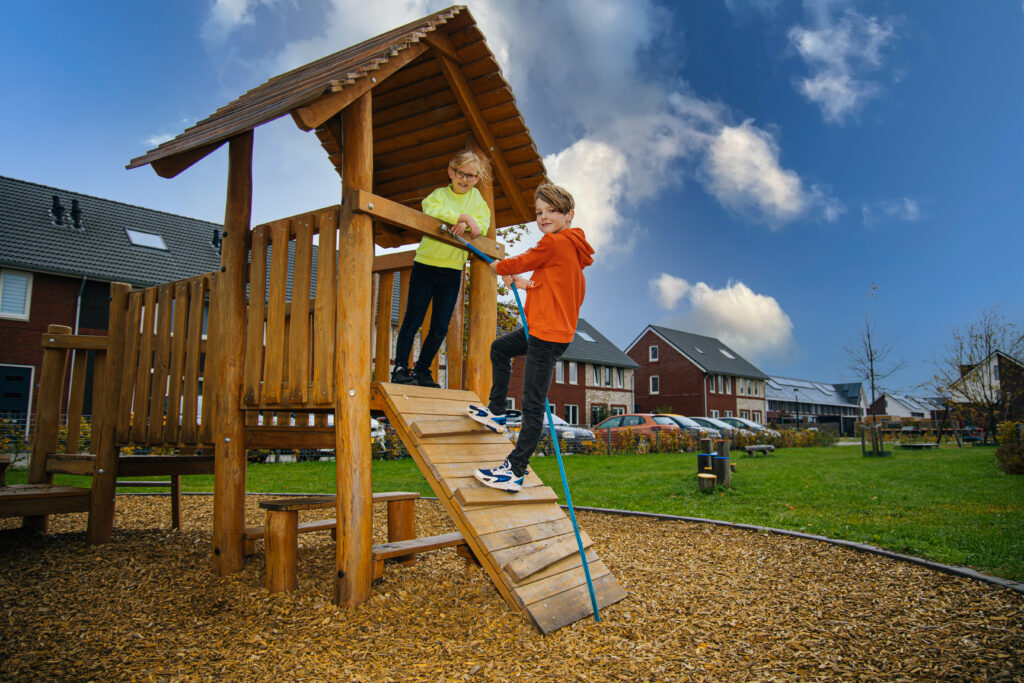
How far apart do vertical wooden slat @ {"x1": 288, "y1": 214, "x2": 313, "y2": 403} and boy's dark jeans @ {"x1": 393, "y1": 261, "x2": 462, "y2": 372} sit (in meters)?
0.74

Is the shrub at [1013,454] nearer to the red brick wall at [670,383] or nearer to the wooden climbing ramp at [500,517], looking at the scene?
the wooden climbing ramp at [500,517]

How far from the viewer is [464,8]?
552cm

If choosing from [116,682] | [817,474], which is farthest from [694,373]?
[116,682]

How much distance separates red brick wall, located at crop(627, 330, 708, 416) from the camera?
48.4 m

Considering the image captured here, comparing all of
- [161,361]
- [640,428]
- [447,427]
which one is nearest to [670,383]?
[640,428]

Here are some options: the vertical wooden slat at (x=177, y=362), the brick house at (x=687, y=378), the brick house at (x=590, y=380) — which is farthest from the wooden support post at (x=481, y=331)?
the brick house at (x=687, y=378)

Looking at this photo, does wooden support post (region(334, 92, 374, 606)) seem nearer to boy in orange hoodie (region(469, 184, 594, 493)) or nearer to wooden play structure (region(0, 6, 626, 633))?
wooden play structure (region(0, 6, 626, 633))

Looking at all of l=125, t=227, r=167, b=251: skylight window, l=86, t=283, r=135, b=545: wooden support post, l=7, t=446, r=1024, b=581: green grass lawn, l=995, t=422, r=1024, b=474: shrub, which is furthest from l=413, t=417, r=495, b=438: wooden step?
l=125, t=227, r=167, b=251: skylight window

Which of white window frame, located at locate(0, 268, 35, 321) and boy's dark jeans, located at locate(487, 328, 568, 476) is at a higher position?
white window frame, located at locate(0, 268, 35, 321)

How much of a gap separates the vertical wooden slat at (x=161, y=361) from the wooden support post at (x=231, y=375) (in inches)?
30.6

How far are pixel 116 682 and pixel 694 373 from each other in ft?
157

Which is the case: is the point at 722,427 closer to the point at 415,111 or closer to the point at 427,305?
the point at 415,111

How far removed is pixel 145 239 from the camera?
2483 centimetres

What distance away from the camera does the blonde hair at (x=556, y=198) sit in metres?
4.52
